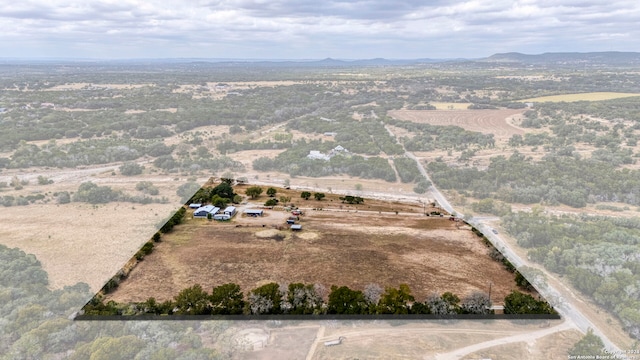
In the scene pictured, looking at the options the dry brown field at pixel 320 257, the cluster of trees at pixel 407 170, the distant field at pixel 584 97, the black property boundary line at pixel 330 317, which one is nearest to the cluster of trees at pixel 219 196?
the dry brown field at pixel 320 257

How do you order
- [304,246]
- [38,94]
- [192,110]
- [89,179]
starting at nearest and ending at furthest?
[304,246]
[89,179]
[192,110]
[38,94]

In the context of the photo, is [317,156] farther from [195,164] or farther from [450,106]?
[450,106]

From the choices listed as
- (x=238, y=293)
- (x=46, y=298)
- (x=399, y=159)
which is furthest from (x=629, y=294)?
(x=399, y=159)

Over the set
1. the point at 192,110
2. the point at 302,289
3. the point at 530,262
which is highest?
the point at 192,110

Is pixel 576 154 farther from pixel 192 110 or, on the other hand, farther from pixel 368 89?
pixel 368 89

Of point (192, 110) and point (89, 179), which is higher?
point (192, 110)
